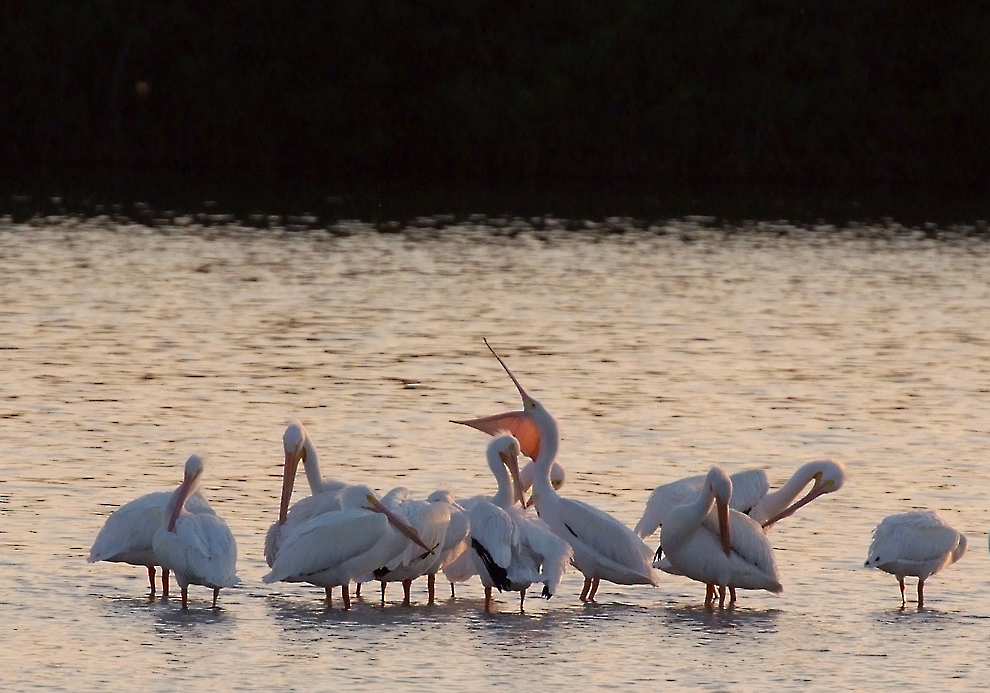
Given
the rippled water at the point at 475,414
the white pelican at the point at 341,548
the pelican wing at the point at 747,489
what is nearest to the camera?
the rippled water at the point at 475,414

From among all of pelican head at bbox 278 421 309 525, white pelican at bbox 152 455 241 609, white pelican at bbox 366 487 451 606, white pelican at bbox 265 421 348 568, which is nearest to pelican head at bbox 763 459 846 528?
white pelican at bbox 366 487 451 606

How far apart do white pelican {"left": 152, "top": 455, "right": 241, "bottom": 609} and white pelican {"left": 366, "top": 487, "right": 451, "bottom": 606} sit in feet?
2.28

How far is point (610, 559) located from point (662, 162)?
37.6 metres

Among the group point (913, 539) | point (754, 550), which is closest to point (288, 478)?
point (754, 550)

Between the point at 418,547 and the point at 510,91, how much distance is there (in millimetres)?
38259

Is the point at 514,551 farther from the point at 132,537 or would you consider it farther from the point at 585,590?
the point at 132,537

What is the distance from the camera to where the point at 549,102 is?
46750mm

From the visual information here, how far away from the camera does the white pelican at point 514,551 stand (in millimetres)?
9570

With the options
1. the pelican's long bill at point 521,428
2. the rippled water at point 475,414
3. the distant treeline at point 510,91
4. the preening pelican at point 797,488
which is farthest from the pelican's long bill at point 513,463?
the distant treeline at point 510,91

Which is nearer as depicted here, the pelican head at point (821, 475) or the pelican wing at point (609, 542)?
the pelican wing at point (609, 542)

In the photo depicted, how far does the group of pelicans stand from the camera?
956cm

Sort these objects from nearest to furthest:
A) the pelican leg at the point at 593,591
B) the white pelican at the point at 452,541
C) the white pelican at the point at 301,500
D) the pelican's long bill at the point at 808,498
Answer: the white pelican at the point at 452,541
the white pelican at the point at 301,500
the pelican leg at the point at 593,591
the pelican's long bill at the point at 808,498

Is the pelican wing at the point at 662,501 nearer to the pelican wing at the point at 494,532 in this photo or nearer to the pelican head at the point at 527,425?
the pelican head at the point at 527,425

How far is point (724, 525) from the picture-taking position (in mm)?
10031
